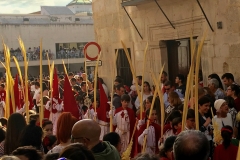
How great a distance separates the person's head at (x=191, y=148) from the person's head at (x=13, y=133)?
236 centimetres

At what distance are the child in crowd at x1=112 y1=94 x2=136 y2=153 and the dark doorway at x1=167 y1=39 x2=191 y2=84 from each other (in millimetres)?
3501

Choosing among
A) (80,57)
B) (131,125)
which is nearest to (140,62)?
(131,125)

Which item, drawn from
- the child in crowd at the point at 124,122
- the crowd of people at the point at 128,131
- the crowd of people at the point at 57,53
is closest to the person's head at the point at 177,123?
the crowd of people at the point at 128,131

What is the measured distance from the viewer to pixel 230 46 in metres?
9.01

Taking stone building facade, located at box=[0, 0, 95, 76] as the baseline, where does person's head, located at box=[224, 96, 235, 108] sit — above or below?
below

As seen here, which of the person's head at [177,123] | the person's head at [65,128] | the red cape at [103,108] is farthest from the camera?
the red cape at [103,108]

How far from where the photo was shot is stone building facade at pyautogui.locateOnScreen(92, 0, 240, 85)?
9055 mm

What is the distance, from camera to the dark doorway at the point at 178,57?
1086 centimetres

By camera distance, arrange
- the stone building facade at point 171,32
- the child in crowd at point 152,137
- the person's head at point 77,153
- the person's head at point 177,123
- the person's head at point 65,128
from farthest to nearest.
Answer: the stone building facade at point 171,32
the child in crowd at point 152,137
the person's head at point 177,123
the person's head at point 65,128
the person's head at point 77,153

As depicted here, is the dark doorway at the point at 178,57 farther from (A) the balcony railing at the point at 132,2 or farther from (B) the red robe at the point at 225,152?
(B) the red robe at the point at 225,152

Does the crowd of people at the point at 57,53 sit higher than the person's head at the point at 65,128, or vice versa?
the crowd of people at the point at 57,53

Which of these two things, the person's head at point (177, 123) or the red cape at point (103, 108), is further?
the red cape at point (103, 108)

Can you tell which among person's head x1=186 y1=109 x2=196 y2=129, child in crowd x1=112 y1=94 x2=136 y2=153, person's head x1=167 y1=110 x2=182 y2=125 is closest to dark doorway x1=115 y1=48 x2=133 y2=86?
child in crowd x1=112 y1=94 x2=136 y2=153

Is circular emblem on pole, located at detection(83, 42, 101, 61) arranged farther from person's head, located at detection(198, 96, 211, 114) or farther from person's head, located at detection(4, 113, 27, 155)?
person's head, located at detection(4, 113, 27, 155)
